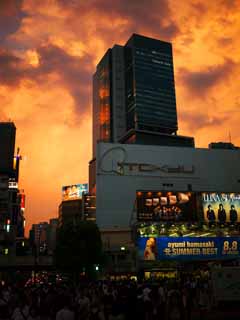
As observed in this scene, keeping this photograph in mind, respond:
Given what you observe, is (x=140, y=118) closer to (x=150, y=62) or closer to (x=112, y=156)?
(x=150, y=62)

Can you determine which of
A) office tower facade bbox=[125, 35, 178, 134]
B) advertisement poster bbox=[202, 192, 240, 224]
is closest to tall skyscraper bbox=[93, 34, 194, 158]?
office tower facade bbox=[125, 35, 178, 134]

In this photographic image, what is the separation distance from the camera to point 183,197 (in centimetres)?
5956

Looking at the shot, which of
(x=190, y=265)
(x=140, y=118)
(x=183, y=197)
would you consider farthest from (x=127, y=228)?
(x=140, y=118)

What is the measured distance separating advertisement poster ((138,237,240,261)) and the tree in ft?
24.1

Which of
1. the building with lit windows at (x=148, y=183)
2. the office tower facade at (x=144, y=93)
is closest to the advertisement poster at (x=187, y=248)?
the building with lit windows at (x=148, y=183)

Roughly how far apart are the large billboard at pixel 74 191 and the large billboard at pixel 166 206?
95.9 metres

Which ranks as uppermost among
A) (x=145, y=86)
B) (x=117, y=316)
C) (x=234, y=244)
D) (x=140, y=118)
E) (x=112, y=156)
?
(x=145, y=86)

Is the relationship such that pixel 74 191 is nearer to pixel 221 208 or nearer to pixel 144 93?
pixel 144 93

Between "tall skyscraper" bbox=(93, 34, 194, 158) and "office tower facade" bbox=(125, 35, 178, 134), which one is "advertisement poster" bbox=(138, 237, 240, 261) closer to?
"tall skyscraper" bbox=(93, 34, 194, 158)

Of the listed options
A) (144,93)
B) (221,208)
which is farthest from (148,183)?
(144,93)

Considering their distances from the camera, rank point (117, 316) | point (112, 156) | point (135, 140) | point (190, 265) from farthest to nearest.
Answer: point (135, 140) → point (112, 156) → point (190, 265) → point (117, 316)

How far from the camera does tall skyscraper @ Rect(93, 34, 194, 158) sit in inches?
7269

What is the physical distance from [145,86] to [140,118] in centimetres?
1892

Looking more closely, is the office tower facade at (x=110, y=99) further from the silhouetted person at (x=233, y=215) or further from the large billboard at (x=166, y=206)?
the silhouetted person at (x=233, y=215)
